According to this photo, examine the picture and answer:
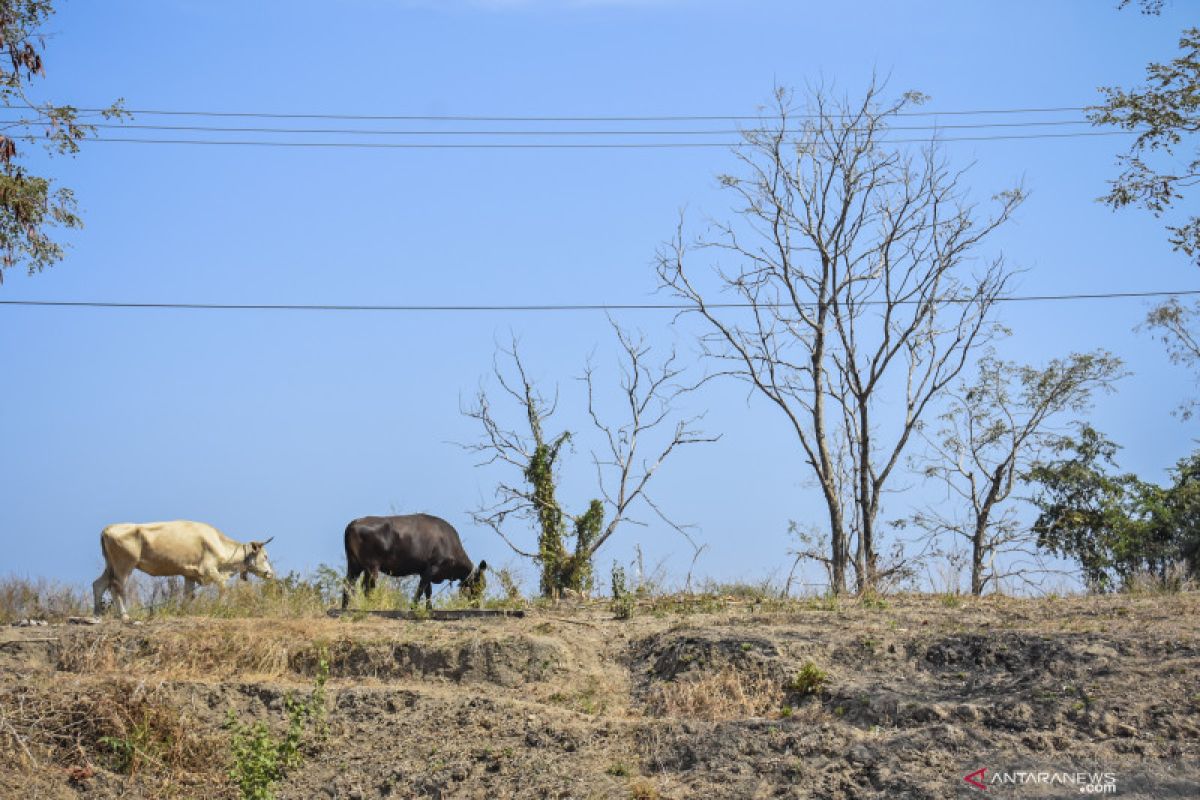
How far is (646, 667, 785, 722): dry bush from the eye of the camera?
1335cm

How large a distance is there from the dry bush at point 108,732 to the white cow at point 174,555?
4376mm

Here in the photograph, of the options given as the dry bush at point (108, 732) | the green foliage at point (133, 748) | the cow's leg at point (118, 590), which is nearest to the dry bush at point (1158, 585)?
the dry bush at point (108, 732)

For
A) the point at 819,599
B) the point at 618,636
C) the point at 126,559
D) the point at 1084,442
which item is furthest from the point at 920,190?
the point at 126,559

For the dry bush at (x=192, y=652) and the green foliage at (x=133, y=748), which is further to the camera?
the dry bush at (x=192, y=652)

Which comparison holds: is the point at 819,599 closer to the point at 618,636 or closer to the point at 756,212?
the point at 618,636

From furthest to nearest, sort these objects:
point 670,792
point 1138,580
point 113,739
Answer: point 1138,580
point 113,739
point 670,792

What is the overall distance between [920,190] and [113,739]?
22.5 metres

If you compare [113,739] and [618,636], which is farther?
[618,636]

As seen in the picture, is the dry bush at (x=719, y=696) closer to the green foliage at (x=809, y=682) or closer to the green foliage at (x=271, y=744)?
the green foliage at (x=809, y=682)

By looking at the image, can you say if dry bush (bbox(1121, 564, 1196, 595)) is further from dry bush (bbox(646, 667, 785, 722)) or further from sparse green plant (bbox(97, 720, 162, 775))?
sparse green plant (bbox(97, 720, 162, 775))

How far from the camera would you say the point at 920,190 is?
3034 centimetres

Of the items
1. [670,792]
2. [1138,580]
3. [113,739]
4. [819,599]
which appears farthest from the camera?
[1138,580]

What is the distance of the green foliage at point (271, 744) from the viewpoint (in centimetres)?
1213

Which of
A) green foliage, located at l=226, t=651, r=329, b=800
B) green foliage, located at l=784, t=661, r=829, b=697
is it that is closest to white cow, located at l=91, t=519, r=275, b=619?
green foliage, located at l=226, t=651, r=329, b=800
